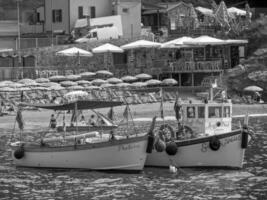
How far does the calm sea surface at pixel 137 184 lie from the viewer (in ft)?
95.7

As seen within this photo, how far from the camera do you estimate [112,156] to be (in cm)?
3331

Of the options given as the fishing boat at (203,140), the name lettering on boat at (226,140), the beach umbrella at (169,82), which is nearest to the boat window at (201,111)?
the fishing boat at (203,140)

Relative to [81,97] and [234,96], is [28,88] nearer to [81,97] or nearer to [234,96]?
[81,97]

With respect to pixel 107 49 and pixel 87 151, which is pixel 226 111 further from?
pixel 107 49

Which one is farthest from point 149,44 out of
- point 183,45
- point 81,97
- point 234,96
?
point 81,97

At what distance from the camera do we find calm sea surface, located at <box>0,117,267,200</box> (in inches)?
1148

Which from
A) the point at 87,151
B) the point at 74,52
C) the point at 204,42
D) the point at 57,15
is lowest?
the point at 87,151

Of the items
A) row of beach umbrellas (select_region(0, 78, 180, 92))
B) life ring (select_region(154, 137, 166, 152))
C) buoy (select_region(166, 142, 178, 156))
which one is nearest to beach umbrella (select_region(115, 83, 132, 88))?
row of beach umbrellas (select_region(0, 78, 180, 92))

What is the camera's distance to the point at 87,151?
110ft

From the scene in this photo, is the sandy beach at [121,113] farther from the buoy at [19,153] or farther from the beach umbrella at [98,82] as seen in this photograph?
the buoy at [19,153]

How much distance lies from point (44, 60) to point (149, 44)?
10.4m

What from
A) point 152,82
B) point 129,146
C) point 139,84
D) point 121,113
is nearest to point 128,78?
point 139,84

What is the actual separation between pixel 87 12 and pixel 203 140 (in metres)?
56.3

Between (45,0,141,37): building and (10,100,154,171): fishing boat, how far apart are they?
5186 centimetres
